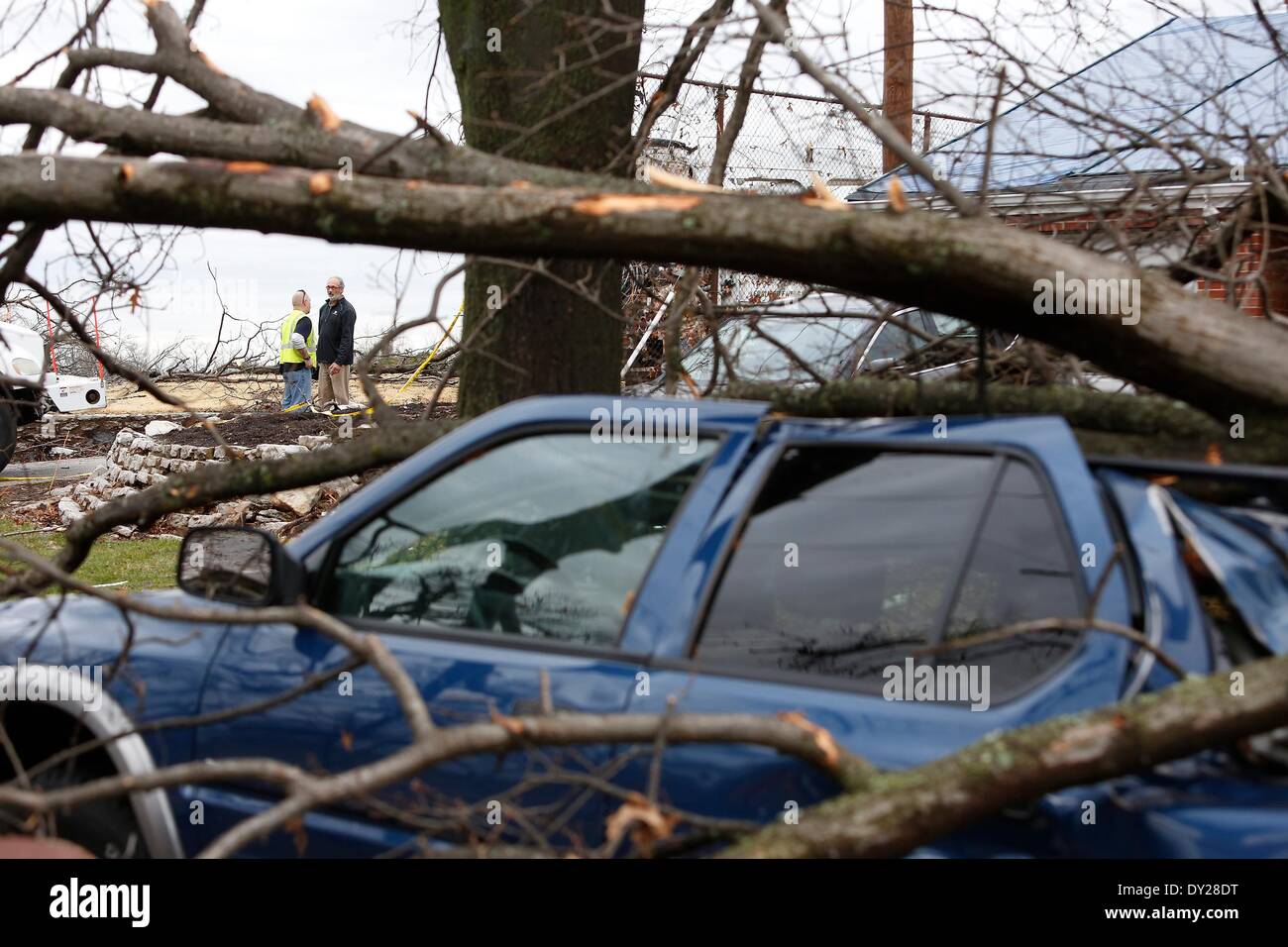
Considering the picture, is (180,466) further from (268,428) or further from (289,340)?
(289,340)

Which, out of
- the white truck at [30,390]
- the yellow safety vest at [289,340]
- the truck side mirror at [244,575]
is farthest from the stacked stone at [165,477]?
the truck side mirror at [244,575]

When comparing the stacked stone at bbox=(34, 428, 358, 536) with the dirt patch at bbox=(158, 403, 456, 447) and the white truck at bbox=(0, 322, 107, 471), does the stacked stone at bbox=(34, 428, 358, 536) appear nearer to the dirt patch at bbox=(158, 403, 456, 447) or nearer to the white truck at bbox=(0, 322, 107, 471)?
the dirt patch at bbox=(158, 403, 456, 447)

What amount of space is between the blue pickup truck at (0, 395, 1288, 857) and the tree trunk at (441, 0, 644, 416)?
261 centimetres

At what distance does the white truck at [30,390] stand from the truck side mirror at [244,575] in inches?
350

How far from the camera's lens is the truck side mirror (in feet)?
9.70

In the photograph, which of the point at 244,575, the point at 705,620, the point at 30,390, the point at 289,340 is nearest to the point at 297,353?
the point at 289,340

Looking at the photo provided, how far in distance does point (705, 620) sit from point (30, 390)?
10.6 meters

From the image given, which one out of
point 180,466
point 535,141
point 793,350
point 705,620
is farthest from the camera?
point 180,466

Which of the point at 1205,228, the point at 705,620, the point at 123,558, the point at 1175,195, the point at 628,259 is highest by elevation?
the point at 1175,195

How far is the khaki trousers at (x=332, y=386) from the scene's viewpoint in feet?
58.1

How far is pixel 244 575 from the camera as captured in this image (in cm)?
326

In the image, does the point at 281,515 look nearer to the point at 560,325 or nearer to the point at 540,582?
the point at 560,325

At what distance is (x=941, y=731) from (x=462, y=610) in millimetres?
1223

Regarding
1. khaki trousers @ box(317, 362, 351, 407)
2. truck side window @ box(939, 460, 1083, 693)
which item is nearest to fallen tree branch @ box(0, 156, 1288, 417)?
truck side window @ box(939, 460, 1083, 693)
